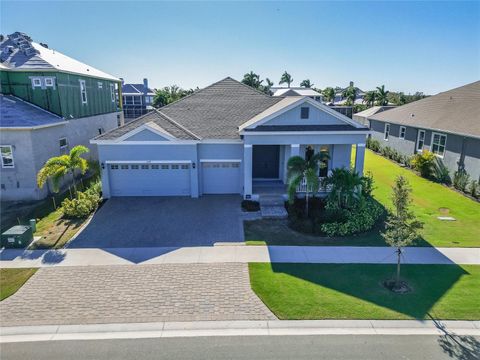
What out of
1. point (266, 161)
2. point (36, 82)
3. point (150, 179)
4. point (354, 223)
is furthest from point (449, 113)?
point (36, 82)

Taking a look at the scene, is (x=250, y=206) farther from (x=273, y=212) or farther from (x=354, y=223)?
(x=354, y=223)

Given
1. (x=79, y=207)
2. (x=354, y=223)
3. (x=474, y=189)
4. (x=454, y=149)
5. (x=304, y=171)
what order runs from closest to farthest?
(x=354, y=223)
(x=304, y=171)
(x=79, y=207)
(x=474, y=189)
(x=454, y=149)

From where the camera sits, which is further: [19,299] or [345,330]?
[19,299]

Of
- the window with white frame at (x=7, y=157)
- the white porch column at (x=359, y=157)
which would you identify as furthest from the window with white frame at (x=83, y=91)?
the white porch column at (x=359, y=157)

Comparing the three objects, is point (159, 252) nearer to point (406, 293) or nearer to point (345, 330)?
point (345, 330)

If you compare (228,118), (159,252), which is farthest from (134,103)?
(159,252)

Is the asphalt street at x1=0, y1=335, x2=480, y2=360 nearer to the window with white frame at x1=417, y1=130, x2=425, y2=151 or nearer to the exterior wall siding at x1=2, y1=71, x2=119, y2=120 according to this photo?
the exterior wall siding at x1=2, y1=71, x2=119, y2=120
